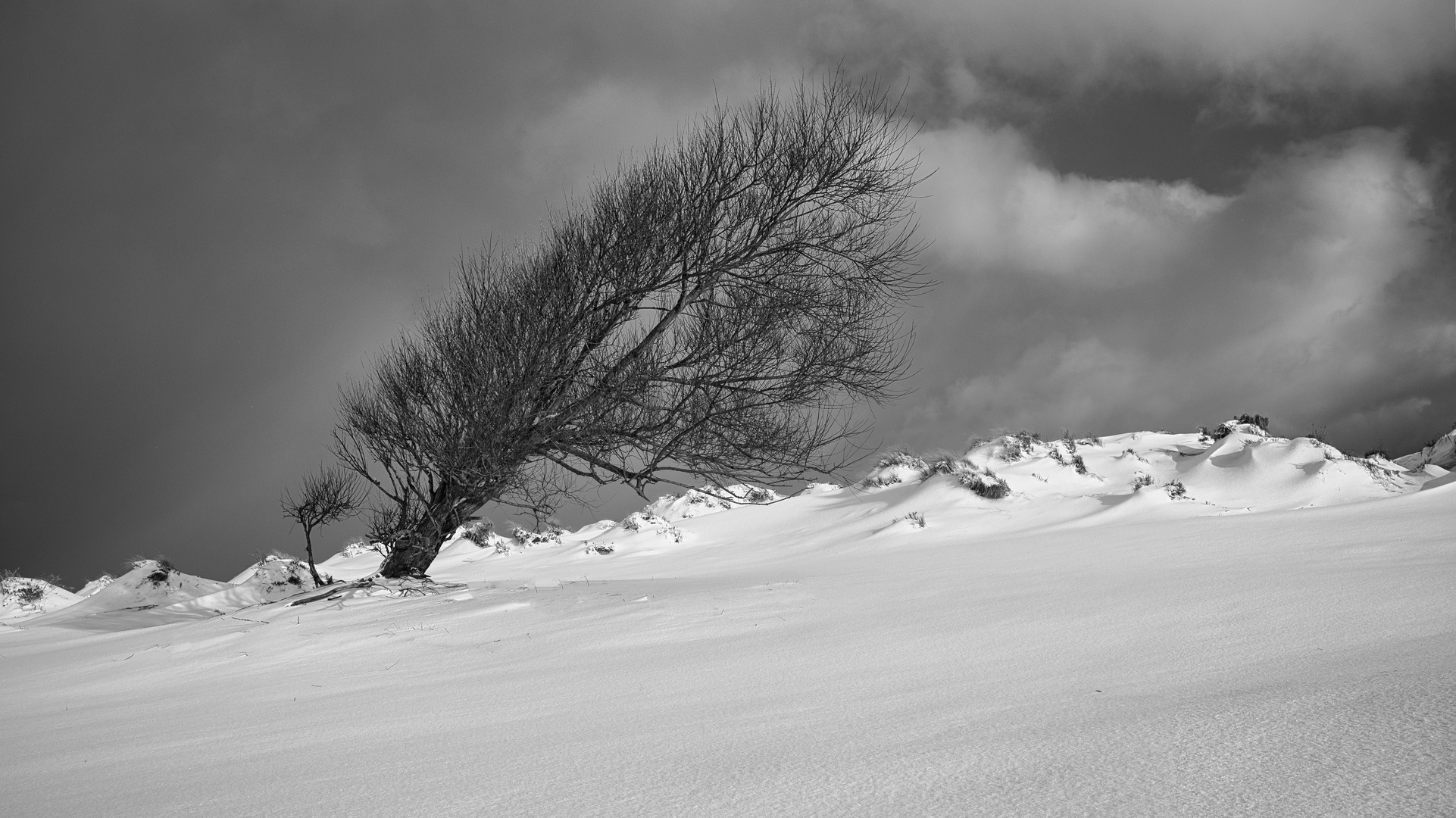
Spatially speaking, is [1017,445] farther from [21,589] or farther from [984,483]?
[21,589]

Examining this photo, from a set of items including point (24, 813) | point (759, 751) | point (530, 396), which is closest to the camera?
point (759, 751)

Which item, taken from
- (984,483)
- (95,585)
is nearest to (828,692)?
(984,483)

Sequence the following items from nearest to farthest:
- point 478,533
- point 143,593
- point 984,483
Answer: point 143,593, point 984,483, point 478,533

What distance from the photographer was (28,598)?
1212 centimetres

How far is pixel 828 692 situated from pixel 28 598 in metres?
14.6

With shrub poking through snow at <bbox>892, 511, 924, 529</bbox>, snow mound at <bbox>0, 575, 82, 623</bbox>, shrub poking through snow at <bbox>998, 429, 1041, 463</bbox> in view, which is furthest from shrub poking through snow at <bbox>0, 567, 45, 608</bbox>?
shrub poking through snow at <bbox>998, 429, 1041, 463</bbox>

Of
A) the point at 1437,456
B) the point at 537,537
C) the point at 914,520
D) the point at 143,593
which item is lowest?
the point at 1437,456

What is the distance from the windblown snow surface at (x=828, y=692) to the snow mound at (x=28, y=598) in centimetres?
667

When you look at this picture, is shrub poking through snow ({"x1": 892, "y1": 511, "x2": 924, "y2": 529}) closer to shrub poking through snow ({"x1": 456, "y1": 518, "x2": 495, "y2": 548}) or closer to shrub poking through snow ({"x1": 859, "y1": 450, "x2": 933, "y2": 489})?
shrub poking through snow ({"x1": 859, "y1": 450, "x2": 933, "y2": 489})

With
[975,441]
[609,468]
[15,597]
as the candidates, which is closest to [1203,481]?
[975,441]

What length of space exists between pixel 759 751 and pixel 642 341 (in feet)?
16.3

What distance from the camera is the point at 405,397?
693cm

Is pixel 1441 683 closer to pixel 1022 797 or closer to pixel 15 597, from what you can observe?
pixel 1022 797

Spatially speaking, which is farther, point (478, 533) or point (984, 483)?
point (478, 533)
